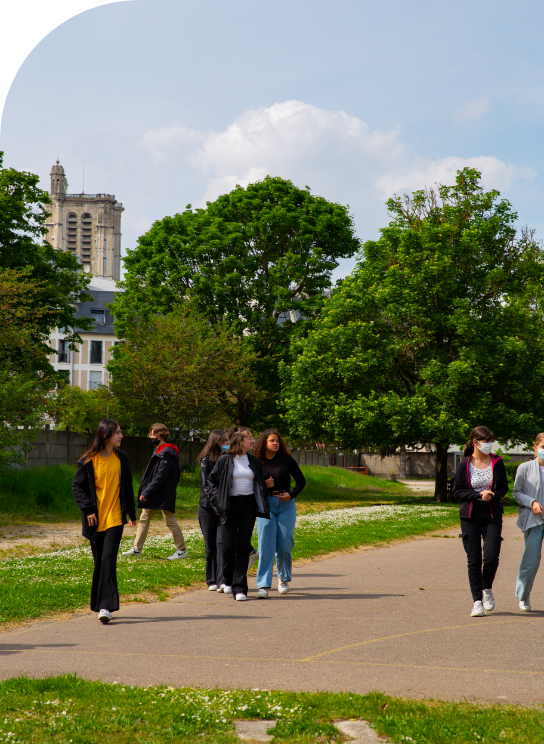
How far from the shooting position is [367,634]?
7387mm

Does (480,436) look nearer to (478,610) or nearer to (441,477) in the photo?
(478,610)

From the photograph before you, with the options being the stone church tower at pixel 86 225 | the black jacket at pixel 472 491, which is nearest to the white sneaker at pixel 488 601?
the black jacket at pixel 472 491

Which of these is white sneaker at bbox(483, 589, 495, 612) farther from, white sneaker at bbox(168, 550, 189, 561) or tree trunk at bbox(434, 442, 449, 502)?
tree trunk at bbox(434, 442, 449, 502)

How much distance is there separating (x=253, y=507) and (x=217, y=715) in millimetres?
4849

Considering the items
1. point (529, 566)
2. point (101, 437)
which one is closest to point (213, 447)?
point (101, 437)

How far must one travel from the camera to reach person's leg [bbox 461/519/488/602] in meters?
8.55

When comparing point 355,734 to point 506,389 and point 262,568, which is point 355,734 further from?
point 506,389

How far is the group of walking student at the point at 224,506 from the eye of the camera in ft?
27.0

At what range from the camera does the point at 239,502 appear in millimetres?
9523

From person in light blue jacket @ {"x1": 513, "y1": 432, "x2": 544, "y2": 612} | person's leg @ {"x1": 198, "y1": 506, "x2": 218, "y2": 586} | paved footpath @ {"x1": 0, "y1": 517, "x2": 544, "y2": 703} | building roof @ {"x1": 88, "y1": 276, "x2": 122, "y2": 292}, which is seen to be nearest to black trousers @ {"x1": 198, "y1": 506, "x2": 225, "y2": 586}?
person's leg @ {"x1": 198, "y1": 506, "x2": 218, "y2": 586}

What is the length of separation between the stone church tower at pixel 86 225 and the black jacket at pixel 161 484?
472 feet

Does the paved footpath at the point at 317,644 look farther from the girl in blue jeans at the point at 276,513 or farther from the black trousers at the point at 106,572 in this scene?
the girl in blue jeans at the point at 276,513

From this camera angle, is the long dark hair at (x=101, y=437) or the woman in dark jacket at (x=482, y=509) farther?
the woman in dark jacket at (x=482, y=509)

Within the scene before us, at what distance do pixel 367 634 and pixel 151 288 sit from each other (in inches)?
1160
